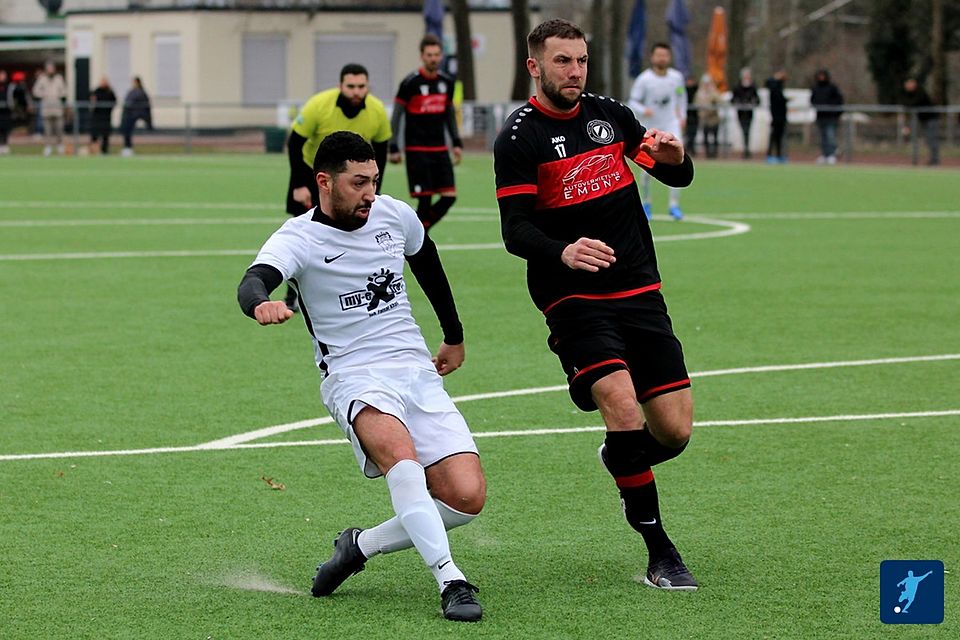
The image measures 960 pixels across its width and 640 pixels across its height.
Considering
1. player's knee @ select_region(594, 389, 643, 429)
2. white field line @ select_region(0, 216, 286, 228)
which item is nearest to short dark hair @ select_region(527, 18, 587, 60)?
player's knee @ select_region(594, 389, 643, 429)

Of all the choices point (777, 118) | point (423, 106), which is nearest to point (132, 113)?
point (777, 118)

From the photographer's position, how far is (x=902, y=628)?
572 cm

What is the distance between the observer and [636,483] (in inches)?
257

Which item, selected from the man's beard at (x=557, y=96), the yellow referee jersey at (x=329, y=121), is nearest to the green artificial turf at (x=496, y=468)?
the yellow referee jersey at (x=329, y=121)

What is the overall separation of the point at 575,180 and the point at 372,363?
1196mm

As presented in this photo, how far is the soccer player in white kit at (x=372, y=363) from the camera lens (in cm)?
599

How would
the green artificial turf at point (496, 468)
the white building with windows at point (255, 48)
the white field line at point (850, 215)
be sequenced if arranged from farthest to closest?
the white building with windows at point (255, 48) → the white field line at point (850, 215) → the green artificial turf at point (496, 468)

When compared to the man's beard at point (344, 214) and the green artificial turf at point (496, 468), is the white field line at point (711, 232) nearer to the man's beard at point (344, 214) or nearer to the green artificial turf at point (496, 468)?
the green artificial turf at point (496, 468)

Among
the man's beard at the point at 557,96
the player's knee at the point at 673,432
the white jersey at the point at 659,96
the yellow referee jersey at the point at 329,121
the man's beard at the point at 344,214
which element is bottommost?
the player's knee at the point at 673,432

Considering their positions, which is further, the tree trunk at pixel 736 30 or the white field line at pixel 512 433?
the tree trunk at pixel 736 30

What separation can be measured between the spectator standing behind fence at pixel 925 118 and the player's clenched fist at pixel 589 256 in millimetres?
33671

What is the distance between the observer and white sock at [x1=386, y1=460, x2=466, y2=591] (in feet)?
19.3

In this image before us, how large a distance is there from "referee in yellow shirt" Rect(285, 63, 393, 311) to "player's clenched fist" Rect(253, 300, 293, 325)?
8244 mm

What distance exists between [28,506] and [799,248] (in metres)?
13.3
